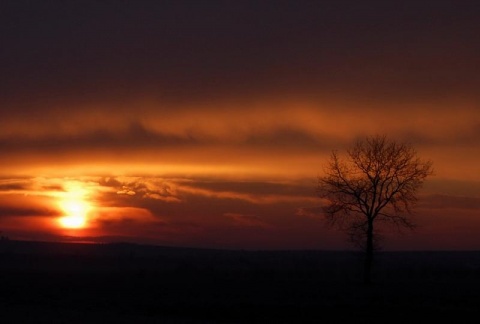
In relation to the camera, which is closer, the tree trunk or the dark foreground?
the dark foreground

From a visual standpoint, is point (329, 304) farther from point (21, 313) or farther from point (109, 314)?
point (21, 313)

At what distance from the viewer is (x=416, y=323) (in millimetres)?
31172

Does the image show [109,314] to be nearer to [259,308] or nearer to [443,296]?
[259,308]

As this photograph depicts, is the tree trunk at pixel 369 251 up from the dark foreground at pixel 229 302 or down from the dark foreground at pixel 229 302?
up

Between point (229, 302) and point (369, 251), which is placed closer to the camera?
point (229, 302)

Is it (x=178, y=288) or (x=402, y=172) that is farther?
(x=402, y=172)

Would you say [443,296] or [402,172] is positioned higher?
[402,172]

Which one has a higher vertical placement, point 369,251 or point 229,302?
point 369,251

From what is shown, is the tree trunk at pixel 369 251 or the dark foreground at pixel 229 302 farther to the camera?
the tree trunk at pixel 369 251

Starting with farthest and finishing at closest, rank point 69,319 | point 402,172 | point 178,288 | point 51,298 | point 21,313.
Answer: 1. point 402,172
2. point 178,288
3. point 51,298
4. point 21,313
5. point 69,319

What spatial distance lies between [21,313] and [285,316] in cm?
1203

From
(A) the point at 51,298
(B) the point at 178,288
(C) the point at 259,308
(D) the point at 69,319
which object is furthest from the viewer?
(B) the point at 178,288

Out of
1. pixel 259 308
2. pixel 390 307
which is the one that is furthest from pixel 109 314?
pixel 390 307

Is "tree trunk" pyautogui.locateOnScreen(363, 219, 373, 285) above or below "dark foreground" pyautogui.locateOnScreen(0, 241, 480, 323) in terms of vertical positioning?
above
